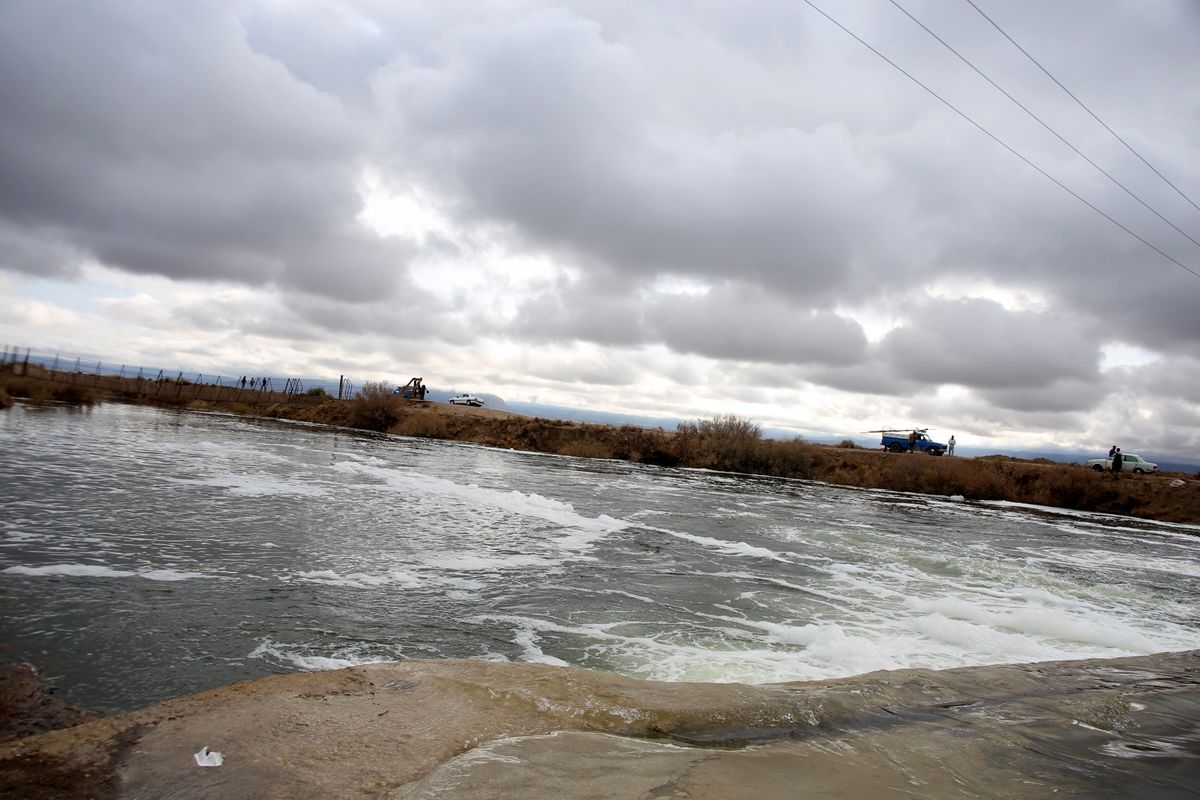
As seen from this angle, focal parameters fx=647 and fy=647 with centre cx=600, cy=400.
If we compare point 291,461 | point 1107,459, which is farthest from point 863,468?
point 291,461

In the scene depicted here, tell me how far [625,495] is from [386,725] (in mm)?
18844

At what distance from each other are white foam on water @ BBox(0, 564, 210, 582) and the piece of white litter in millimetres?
5117

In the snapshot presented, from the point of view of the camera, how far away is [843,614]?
→ 29.6ft

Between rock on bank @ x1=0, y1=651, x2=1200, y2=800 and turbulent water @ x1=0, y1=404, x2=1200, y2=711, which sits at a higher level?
rock on bank @ x1=0, y1=651, x2=1200, y2=800

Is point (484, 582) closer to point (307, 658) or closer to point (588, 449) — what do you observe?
point (307, 658)

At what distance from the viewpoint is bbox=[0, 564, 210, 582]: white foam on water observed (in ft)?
23.7

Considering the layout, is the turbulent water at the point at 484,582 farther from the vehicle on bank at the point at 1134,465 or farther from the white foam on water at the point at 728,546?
the vehicle on bank at the point at 1134,465

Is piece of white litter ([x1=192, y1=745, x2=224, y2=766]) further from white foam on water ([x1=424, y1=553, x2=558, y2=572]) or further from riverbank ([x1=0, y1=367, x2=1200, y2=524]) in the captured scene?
riverbank ([x1=0, y1=367, x2=1200, y2=524])

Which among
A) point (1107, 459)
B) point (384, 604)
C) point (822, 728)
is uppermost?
point (1107, 459)

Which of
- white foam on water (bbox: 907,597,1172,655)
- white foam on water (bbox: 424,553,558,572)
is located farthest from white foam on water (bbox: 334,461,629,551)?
white foam on water (bbox: 907,597,1172,655)

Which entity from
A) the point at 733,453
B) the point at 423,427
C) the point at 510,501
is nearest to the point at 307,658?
the point at 510,501

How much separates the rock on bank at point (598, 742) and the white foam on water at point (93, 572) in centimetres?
410

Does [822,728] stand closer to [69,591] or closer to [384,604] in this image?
[384,604]

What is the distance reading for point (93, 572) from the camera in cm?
748
